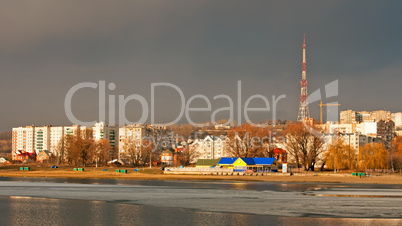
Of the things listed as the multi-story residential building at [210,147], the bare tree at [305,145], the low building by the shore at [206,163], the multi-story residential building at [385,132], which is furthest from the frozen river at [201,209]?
the multi-story residential building at [210,147]

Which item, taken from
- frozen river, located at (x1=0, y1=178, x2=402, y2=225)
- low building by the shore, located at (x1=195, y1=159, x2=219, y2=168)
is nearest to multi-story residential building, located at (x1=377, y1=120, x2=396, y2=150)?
low building by the shore, located at (x1=195, y1=159, x2=219, y2=168)

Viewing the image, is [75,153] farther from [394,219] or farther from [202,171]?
[394,219]

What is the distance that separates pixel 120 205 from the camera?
106 feet

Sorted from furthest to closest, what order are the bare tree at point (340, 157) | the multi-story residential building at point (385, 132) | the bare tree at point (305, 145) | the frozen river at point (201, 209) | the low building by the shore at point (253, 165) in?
the multi-story residential building at point (385, 132) < the bare tree at point (305, 145) < the low building by the shore at point (253, 165) < the bare tree at point (340, 157) < the frozen river at point (201, 209)

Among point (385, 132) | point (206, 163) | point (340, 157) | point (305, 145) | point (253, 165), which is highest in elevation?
point (385, 132)

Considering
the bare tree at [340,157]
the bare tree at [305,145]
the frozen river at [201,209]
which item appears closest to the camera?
the frozen river at [201,209]

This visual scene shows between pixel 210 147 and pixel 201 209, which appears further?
pixel 210 147

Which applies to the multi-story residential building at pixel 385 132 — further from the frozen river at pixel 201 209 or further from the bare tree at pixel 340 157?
the frozen river at pixel 201 209

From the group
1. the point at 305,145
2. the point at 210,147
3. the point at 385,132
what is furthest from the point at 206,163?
the point at 385,132

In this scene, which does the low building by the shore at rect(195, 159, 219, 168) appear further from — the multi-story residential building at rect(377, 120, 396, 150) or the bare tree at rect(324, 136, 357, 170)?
the multi-story residential building at rect(377, 120, 396, 150)

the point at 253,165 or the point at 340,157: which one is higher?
the point at 340,157

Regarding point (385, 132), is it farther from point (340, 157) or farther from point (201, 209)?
point (201, 209)

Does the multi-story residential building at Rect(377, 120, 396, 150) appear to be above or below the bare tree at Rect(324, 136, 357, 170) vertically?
above

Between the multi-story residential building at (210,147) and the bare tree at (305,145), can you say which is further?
the multi-story residential building at (210,147)
